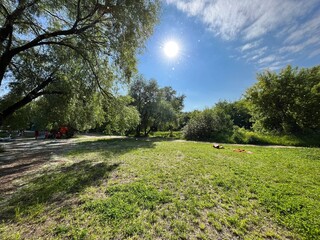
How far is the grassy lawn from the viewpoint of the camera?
91.8 inches

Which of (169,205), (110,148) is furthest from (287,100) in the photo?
(169,205)

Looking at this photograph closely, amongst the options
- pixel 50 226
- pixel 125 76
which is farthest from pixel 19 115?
pixel 50 226

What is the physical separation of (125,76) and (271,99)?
13005mm

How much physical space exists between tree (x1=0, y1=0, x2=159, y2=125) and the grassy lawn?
4.80 m

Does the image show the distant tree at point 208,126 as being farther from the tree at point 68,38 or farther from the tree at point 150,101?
the tree at point 68,38

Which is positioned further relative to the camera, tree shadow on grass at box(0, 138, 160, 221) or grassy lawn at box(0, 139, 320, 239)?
tree shadow on grass at box(0, 138, 160, 221)

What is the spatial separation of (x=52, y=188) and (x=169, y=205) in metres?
3.02

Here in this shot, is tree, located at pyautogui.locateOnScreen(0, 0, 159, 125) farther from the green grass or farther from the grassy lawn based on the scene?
the green grass

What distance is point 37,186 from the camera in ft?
13.5

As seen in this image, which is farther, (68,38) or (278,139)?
(278,139)

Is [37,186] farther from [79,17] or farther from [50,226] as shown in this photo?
[79,17]

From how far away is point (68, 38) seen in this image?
662 centimetres

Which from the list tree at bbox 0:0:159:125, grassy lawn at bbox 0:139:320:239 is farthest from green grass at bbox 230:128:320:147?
tree at bbox 0:0:159:125

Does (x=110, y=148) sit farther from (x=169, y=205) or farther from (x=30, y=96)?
(x=169, y=205)
